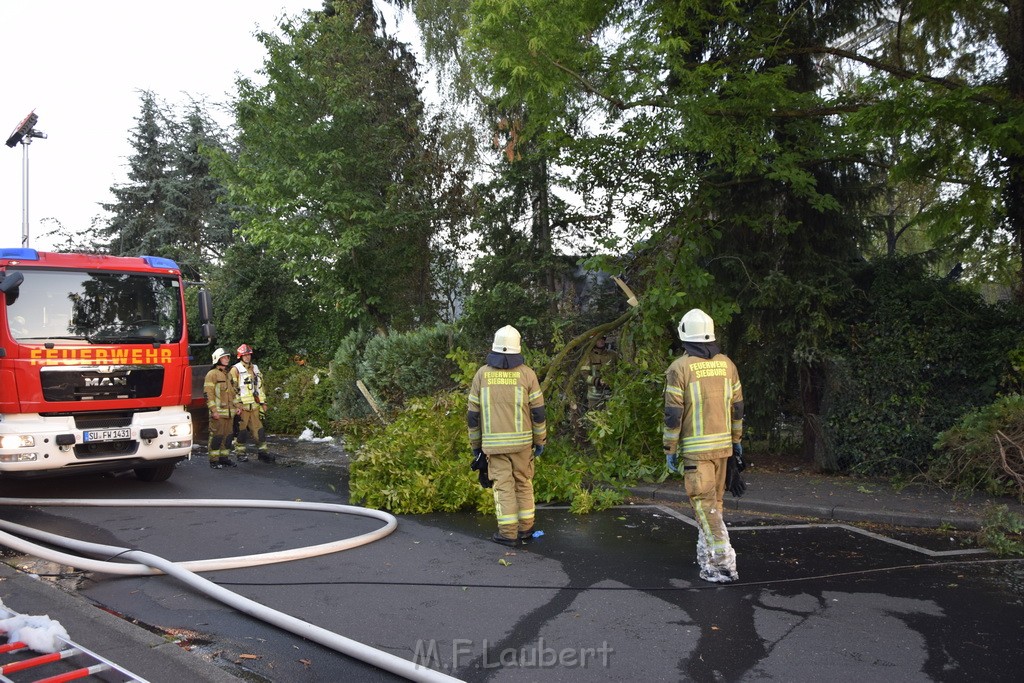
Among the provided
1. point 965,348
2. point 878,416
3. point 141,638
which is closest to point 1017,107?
point 965,348

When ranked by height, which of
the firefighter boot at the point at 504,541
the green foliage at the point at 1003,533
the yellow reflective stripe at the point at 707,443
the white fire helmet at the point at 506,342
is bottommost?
the firefighter boot at the point at 504,541

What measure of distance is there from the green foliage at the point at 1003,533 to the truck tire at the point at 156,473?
880 cm

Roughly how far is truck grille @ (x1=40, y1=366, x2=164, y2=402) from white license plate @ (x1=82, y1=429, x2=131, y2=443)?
37 cm

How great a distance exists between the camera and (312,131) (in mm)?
16297

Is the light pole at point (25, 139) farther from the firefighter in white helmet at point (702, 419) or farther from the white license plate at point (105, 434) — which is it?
the firefighter in white helmet at point (702, 419)

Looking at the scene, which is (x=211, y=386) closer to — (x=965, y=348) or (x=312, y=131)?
(x=312, y=131)

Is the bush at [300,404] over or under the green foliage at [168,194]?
under

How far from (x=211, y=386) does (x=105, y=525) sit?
4084 mm

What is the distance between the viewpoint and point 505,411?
633 cm

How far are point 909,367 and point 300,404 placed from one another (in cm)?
1187

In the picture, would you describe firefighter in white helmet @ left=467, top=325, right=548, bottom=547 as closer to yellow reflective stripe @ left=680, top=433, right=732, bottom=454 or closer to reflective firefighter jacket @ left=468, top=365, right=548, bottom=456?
reflective firefighter jacket @ left=468, top=365, right=548, bottom=456

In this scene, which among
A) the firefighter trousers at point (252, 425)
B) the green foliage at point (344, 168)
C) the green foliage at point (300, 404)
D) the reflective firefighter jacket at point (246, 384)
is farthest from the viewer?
the green foliage at point (344, 168)

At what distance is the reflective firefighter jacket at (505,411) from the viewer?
20.7ft

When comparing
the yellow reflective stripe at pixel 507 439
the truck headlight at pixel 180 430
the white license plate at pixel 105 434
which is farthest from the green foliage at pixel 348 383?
the yellow reflective stripe at pixel 507 439
